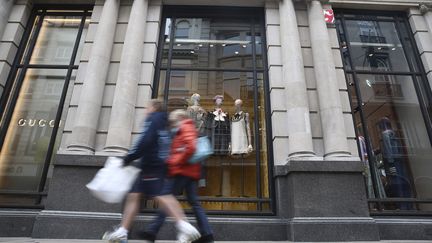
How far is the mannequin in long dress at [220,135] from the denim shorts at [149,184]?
4.26m

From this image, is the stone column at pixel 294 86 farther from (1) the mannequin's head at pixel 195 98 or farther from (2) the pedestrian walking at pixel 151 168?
(2) the pedestrian walking at pixel 151 168

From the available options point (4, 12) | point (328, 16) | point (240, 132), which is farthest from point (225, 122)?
point (4, 12)

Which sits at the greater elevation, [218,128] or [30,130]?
[218,128]

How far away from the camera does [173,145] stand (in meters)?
4.78

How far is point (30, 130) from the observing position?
30.6 feet

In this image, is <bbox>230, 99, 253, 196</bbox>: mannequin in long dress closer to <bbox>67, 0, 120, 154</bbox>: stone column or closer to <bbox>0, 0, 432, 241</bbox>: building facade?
<bbox>0, 0, 432, 241</bbox>: building facade

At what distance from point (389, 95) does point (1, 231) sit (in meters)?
11.3

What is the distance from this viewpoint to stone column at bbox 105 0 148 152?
828 centimetres

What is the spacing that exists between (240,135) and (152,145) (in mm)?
4917

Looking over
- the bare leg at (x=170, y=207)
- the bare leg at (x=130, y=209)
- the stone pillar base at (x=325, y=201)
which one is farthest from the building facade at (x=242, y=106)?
the bare leg at (x=170, y=207)

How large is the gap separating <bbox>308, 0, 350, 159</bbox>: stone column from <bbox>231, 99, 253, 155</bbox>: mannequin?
2058mm

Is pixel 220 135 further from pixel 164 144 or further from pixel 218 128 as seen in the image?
pixel 164 144

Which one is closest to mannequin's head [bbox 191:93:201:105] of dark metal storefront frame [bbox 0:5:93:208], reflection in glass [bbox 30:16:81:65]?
dark metal storefront frame [bbox 0:5:93:208]

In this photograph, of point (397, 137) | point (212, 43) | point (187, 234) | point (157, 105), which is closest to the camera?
point (187, 234)
